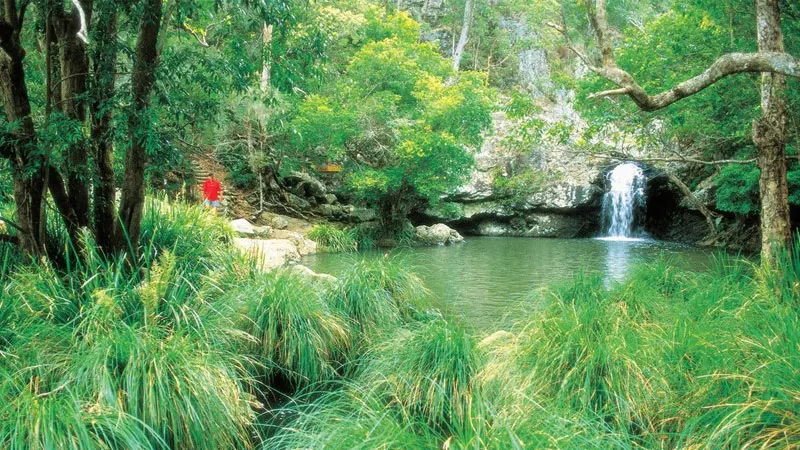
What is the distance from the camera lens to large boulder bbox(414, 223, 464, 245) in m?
18.1

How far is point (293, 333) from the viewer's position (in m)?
4.48

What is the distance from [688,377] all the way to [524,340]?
3.72 feet

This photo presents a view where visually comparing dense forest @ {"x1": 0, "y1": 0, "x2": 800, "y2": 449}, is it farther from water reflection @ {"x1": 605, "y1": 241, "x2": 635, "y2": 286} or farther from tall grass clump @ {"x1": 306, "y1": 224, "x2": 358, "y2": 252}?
tall grass clump @ {"x1": 306, "y1": 224, "x2": 358, "y2": 252}

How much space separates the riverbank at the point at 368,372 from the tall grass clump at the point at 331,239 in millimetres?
10455

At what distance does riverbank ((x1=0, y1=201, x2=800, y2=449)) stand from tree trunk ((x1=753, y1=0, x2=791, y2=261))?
4.42 ft

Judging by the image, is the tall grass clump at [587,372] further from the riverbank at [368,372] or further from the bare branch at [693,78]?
the bare branch at [693,78]

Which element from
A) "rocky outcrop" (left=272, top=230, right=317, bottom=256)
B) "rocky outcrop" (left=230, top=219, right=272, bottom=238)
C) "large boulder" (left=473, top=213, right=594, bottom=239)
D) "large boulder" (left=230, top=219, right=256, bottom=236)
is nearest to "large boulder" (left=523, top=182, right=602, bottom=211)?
"large boulder" (left=473, top=213, right=594, bottom=239)

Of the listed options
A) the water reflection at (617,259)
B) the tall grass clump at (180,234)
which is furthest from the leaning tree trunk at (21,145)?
the water reflection at (617,259)

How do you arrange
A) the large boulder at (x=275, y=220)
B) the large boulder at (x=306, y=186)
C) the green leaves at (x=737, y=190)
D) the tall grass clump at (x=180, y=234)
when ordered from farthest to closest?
the large boulder at (x=306, y=186) < the large boulder at (x=275, y=220) < the green leaves at (x=737, y=190) < the tall grass clump at (x=180, y=234)

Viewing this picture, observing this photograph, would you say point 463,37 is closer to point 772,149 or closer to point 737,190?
point 737,190

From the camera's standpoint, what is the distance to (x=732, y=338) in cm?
316

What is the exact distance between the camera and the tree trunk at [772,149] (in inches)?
215

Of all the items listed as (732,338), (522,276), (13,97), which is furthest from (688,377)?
(522,276)

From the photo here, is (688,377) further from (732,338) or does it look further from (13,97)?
(13,97)
